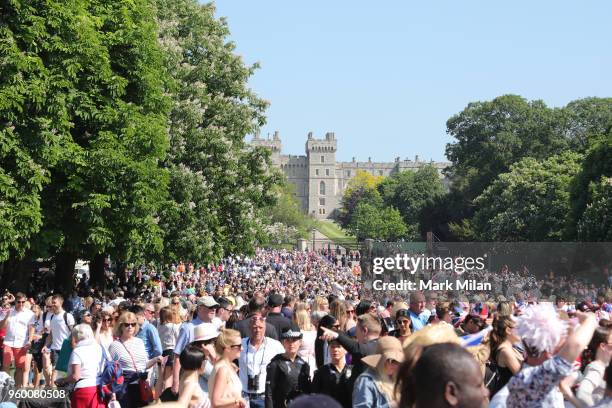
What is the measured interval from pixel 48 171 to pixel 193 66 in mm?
13510

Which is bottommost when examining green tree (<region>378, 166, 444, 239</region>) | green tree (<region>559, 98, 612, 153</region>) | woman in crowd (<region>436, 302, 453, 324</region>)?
woman in crowd (<region>436, 302, 453, 324</region>)

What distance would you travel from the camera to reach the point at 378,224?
159875 mm

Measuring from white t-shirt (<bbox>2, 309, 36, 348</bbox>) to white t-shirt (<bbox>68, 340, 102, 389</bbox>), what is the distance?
6536mm

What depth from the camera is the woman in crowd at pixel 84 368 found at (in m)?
11.9

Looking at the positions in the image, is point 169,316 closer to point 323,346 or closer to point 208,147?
point 323,346

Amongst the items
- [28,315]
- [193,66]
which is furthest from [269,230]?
Result: [28,315]

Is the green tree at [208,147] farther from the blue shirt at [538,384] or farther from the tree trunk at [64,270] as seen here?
the blue shirt at [538,384]

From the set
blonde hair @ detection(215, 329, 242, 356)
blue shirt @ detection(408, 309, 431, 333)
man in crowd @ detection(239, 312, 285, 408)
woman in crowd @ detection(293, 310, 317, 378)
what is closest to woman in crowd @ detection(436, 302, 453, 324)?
blue shirt @ detection(408, 309, 431, 333)

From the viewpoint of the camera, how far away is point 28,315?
18.3 m

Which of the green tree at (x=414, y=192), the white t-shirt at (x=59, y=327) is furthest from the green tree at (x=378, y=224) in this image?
the white t-shirt at (x=59, y=327)

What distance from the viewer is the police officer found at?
1005 centimetres

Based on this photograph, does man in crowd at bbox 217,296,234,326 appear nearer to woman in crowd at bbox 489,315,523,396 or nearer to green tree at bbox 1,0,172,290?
woman in crowd at bbox 489,315,523,396

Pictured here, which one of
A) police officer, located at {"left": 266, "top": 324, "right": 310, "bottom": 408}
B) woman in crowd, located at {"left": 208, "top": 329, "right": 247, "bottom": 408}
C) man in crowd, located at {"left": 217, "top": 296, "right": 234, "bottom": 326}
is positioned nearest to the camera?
woman in crowd, located at {"left": 208, "top": 329, "right": 247, "bottom": 408}

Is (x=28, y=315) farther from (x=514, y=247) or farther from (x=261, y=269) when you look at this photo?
(x=261, y=269)
